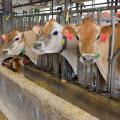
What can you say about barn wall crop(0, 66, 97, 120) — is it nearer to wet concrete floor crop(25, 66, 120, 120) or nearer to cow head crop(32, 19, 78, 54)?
wet concrete floor crop(25, 66, 120, 120)

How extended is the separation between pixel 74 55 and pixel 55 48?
31 cm

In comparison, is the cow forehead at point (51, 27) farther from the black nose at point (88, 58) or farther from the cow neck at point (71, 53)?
the black nose at point (88, 58)

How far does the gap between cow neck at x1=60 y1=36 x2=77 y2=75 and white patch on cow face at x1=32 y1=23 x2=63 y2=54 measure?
120mm

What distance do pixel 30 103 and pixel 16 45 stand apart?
2.59m

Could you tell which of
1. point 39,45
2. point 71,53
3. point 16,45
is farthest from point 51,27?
point 16,45

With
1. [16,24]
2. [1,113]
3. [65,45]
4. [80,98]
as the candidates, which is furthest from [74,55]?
[16,24]

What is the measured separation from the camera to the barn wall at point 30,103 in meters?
2.31

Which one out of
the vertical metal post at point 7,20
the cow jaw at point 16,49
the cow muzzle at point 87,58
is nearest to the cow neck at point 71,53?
the cow muzzle at point 87,58

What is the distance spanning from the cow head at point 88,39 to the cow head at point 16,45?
6.43 feet

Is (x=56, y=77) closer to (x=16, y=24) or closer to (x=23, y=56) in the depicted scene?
(x=23, y=56)

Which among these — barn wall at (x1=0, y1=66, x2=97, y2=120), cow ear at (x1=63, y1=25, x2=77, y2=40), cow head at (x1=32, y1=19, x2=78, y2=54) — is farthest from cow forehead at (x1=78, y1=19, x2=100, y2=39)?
barn wall at (x1=0, y1=66, x2=97, y2=120)

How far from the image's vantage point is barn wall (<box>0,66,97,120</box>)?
2309mm

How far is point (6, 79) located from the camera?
3709 millimetres

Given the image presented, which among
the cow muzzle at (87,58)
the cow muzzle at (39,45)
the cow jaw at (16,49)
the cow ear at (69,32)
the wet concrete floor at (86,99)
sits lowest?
the wet concrete floor at (86,99)
